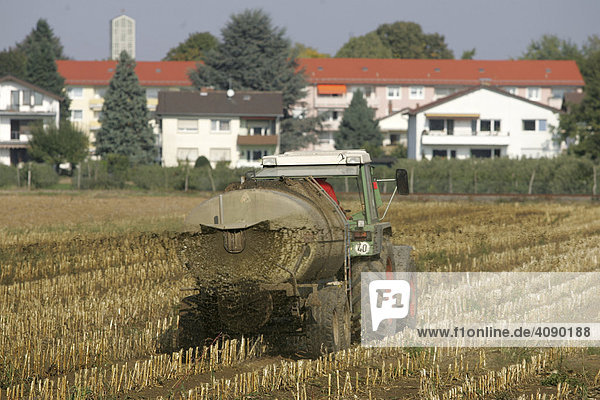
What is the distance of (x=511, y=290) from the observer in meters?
15.9

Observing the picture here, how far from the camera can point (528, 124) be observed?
A: 79.8 meters

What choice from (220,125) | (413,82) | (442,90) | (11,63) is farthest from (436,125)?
(11,63)

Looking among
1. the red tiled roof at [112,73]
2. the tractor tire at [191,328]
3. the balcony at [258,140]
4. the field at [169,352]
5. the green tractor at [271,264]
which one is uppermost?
the red tiled roof at [112,73]

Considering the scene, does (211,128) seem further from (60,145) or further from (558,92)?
(558,92)

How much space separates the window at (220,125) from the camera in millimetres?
79375

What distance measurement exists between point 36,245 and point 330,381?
55.2 ft

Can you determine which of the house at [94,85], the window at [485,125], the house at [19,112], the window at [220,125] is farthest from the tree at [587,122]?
the house at [94,85]

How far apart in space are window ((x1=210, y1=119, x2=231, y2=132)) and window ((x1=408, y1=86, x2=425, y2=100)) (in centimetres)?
3068

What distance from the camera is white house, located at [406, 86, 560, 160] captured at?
79.4 m

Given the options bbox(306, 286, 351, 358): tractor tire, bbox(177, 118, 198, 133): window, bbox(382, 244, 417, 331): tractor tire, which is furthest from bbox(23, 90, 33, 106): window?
bbox(306, 286, 351, 358): tractor tire

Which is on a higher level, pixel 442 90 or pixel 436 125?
pixel 442 90

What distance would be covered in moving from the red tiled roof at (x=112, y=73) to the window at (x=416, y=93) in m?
26.0

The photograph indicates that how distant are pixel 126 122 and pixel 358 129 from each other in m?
21.9

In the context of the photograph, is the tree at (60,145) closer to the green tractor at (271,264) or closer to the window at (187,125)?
the window at (187,125)
